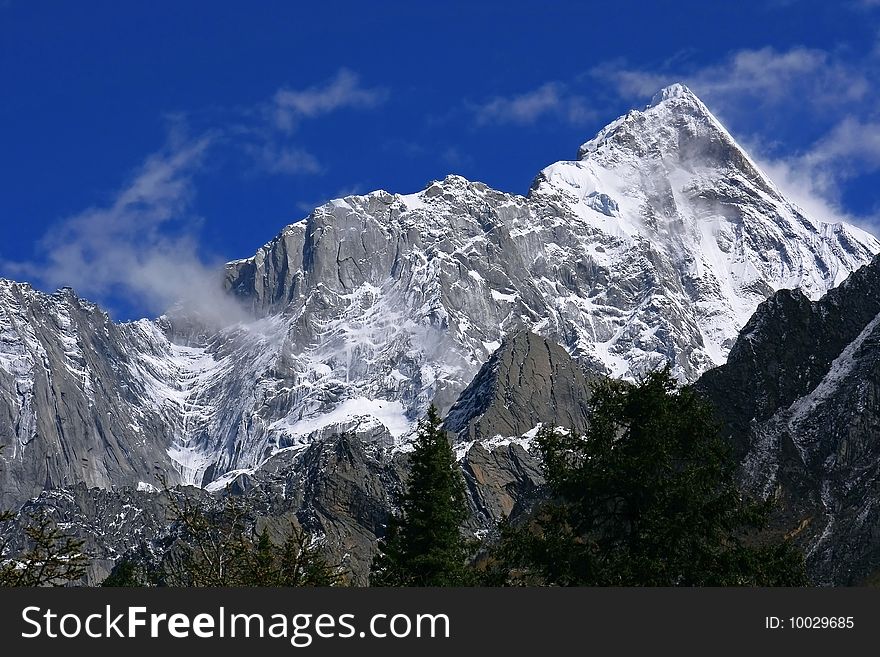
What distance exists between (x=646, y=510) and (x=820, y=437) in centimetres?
15165

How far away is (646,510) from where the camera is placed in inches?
1202

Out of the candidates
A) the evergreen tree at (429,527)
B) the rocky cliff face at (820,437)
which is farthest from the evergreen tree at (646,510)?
the rocky cliff face at (820,437)

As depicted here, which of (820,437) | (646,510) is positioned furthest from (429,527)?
(820,437)

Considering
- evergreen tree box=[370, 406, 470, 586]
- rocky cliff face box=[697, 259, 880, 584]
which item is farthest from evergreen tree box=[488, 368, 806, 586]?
rocky cliff face box=[697, 259, 880, 584]

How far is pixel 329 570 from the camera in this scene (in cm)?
3225

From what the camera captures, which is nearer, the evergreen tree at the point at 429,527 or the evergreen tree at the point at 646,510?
the evergreen tree at the point at 646,510

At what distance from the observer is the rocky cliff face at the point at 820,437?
140 meters

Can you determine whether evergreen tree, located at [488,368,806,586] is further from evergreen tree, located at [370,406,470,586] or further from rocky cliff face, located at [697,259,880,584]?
rocky cliff face, located at [697,259,880,584]

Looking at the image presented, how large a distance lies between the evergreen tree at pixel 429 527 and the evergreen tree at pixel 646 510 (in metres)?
11.1

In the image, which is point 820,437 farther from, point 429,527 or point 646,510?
point 646,510

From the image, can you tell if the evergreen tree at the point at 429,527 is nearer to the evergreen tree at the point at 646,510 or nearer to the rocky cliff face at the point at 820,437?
the evergreen tree at the point at 646,510

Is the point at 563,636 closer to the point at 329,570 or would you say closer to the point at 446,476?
the point at 329,570

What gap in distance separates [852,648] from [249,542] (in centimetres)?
1221

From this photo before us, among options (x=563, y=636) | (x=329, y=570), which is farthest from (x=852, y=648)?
(x=329, y=570)
